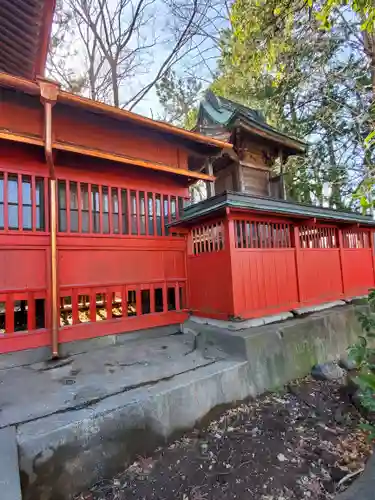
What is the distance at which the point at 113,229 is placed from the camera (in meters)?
5.69

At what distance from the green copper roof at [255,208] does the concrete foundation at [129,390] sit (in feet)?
6.97

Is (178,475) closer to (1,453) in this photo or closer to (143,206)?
(1,453)

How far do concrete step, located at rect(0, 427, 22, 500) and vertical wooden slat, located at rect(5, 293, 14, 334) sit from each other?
2.24 meters

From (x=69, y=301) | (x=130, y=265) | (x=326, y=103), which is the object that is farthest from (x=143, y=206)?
(x=326, y=103)

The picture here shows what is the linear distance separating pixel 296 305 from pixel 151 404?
401 cm

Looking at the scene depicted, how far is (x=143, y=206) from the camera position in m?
6.10

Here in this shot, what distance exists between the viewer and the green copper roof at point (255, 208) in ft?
16.6

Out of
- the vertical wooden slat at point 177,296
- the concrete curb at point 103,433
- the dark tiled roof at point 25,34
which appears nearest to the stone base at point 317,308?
the vertical wooden slat at point 177,296

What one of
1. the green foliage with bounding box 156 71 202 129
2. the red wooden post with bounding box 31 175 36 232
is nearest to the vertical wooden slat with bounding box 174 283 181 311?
the red wooden post with bounding box 31 175 36 232

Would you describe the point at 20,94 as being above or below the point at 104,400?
above

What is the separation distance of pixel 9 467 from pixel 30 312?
9.10ft

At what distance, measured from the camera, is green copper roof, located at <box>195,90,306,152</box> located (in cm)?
769

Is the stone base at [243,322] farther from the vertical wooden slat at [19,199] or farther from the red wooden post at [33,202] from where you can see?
the vertical wooden slat at [19,199]

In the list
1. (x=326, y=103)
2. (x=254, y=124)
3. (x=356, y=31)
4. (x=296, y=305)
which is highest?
(x=356, y=31)
